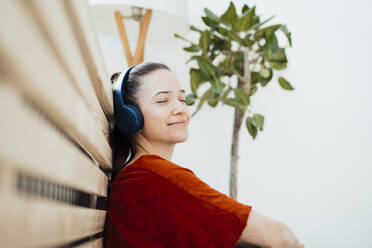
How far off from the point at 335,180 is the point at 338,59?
32.9 inches

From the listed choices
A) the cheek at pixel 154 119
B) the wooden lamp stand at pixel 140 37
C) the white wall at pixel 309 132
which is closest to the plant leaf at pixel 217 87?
the wooden lamp stand at pixel 140 37

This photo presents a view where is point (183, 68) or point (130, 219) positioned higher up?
point (183, 68)

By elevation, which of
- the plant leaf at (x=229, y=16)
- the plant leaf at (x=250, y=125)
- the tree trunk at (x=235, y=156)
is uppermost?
the plant leaf at (x=229, y=16)

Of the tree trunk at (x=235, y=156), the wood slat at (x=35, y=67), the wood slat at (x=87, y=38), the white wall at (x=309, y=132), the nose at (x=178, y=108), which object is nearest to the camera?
the wood slat at (x=35, y=67)

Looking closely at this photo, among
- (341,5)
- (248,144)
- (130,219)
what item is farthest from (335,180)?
(130,219)

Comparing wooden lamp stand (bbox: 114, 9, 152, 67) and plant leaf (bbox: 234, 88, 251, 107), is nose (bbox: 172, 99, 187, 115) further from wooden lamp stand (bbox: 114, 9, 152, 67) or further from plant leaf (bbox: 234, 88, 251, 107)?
wooden lamp stand (bbox: 114, 9, 152, 67)

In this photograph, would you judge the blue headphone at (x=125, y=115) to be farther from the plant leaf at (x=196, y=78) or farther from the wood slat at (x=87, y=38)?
the plant leaf at (x=196, y=78)

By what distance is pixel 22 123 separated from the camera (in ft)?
0.74

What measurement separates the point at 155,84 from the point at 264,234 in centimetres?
52

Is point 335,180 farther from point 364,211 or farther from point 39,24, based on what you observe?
point 39,24

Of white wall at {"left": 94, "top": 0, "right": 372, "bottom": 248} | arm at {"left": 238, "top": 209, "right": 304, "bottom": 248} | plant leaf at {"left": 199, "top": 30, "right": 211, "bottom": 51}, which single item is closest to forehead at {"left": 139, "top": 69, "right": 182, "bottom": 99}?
arm at {"left": 238, "top": 209, "right": 304, "bottom": 248}

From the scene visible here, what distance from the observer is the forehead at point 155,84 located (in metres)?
0.97

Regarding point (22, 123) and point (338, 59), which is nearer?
point (22, 123)

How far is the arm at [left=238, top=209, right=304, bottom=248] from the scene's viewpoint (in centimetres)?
72
